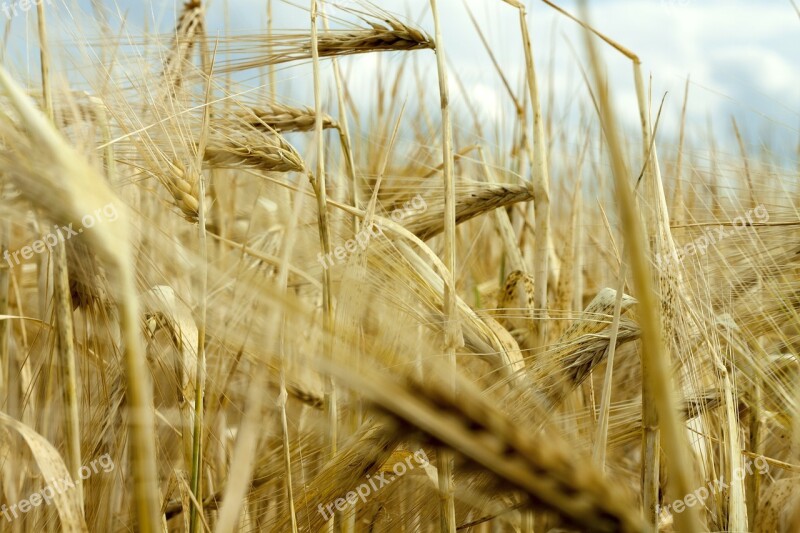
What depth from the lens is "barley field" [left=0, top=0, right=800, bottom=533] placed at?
0.35 metres

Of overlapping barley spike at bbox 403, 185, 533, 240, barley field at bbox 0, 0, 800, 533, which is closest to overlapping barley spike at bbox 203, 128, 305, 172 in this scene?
barley field at bbox 0, 0, 800, 533

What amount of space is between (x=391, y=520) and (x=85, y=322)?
0.56m

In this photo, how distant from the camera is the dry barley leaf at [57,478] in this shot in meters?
0.51

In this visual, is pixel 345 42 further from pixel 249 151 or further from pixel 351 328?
pixel 351 328

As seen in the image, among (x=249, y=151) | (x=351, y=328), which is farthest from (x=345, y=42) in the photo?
(x=351, y=328)

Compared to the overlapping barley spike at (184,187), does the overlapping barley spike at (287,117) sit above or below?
above

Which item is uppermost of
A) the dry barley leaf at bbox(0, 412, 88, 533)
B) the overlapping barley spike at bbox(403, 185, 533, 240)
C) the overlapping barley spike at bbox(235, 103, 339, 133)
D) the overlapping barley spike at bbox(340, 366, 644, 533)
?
the overlapping barley spike at bbox(235, 103, 339, 133)

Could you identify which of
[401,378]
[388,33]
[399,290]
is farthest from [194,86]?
[401,378]

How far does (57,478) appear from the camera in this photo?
533 mm

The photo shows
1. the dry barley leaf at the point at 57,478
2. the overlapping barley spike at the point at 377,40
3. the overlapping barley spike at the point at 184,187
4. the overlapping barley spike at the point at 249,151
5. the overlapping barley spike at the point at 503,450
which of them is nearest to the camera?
the overlapping barley spike at the point at 503,450

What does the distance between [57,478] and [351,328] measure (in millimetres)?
354

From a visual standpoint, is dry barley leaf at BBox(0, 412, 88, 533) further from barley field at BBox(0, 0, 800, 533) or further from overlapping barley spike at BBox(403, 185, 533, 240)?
overlapping barley spike at BBox(403, 185, 533, 240)

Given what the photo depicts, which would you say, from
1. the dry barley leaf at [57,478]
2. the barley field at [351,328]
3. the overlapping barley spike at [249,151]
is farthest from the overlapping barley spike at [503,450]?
the overlapping barley spike at [249,151]

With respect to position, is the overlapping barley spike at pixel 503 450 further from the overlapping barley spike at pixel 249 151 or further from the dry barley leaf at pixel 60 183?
the overlapping barley spike at pixel 249 151
